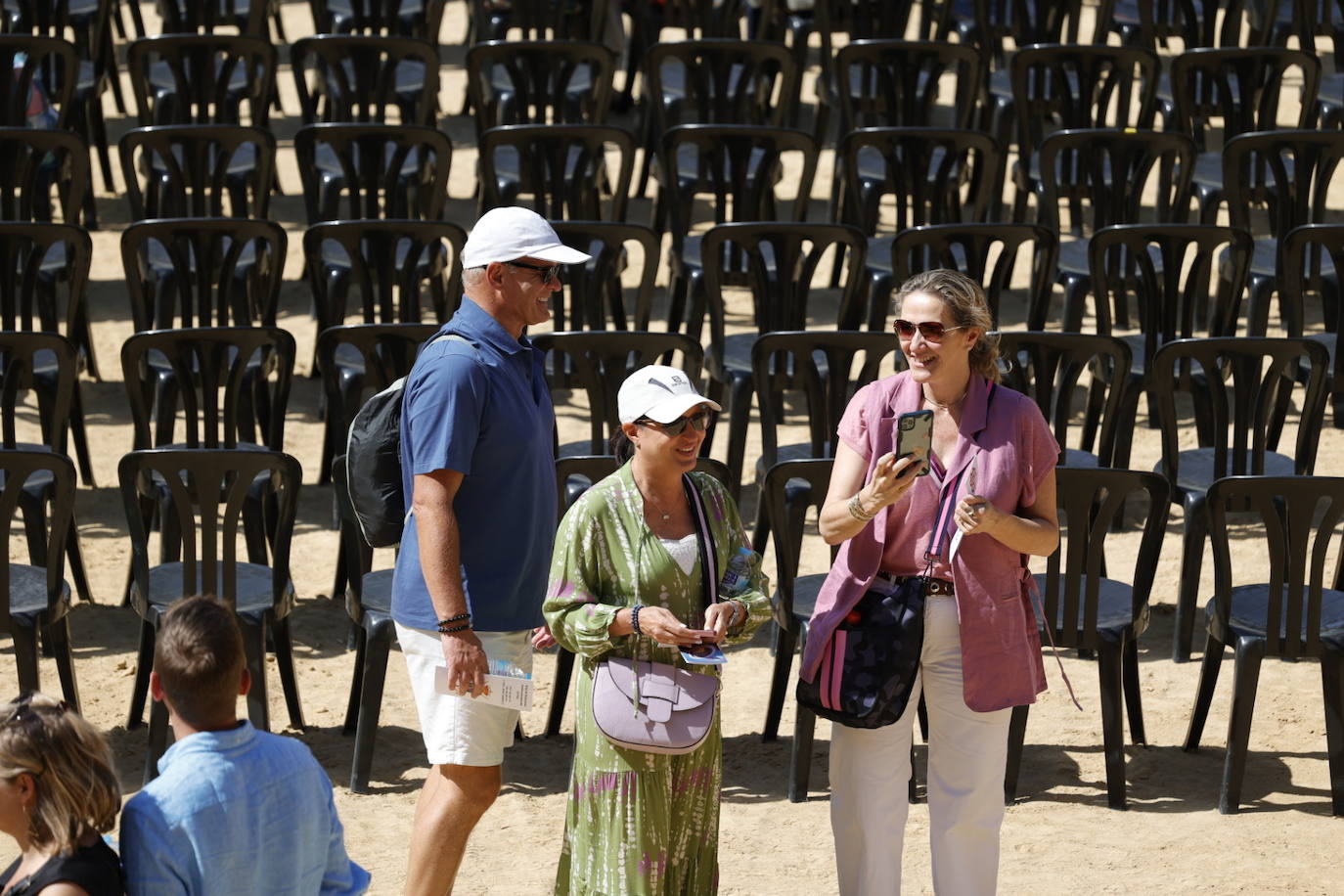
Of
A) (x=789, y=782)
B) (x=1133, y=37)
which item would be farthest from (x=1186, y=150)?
(x=789, y=782)

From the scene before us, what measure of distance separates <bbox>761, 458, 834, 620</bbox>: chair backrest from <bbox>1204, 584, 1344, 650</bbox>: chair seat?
1.15 meters

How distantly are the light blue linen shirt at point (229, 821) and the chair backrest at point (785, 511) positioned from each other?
222 centimetres

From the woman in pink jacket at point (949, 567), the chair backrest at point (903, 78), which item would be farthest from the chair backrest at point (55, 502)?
the chair backrest at point (903, 78)

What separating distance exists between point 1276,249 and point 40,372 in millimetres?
4714

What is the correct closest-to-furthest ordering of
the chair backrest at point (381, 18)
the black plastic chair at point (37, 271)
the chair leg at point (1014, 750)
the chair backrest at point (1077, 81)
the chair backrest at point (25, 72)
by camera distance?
the chair leg at point (1014, 750)
the black plastic chair at point (37, 271)
the chair backrest at point (25, 72)
the chair backrest at point (1077, 81)
the chair backrest at point (381, 18)

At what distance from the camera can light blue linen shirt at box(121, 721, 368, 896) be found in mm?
2898

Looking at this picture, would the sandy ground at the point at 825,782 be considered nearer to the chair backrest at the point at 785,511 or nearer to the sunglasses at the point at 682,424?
the chair backrest at the point at 785,511

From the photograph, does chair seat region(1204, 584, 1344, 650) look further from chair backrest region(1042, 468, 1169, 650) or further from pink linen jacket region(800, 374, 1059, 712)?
pink linen jacket region(800, 374, 1059, 712)

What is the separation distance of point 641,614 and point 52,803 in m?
1.28

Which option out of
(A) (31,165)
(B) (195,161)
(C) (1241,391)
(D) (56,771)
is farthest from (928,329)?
(A) (31,165)

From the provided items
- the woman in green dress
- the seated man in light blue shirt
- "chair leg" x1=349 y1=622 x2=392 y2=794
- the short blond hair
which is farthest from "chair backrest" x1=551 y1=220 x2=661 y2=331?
the short blond hair

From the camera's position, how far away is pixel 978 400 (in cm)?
409

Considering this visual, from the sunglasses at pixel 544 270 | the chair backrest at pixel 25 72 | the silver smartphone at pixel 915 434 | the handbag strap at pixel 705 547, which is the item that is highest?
the chair backrest at pixel 25 72

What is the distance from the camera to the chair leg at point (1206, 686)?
18.1ft
